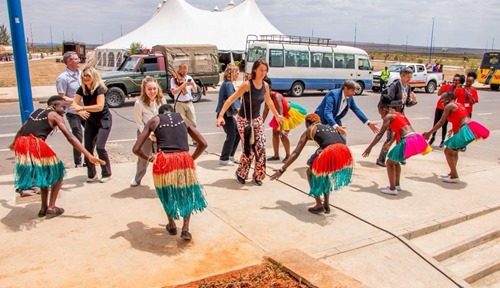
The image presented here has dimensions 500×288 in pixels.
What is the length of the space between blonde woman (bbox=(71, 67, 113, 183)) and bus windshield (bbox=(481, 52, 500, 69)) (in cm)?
2848

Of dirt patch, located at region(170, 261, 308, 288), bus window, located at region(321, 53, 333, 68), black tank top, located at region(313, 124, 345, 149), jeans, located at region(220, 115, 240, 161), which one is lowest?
dirt patch, located at region(170, 261, 308, 288)

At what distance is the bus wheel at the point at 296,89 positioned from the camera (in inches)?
841

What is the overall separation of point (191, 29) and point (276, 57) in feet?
59.1

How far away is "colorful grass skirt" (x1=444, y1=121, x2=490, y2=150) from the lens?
6.56 m

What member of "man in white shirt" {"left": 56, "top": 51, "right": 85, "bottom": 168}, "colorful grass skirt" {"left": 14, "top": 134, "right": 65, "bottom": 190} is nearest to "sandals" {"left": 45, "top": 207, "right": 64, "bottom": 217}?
"colorful grass skirt" {"left": 14, "top": 134, "right": 65, "bottom": 190}

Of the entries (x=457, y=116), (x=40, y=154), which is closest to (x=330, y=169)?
(x=457, y=116)

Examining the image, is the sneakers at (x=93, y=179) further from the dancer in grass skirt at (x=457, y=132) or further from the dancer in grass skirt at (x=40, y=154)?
the dancer in grass skirt at (x=457, y=132)

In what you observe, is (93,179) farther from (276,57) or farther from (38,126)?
(276,57)

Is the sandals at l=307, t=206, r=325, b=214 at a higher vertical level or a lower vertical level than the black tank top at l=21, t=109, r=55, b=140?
lower

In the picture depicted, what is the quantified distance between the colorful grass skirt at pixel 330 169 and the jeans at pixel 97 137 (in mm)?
3058

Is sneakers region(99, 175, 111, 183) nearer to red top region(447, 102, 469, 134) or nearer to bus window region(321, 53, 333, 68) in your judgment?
red top region(447, 102, 469, 134)

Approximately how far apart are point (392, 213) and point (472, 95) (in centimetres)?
505

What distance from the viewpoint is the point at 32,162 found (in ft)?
15.2

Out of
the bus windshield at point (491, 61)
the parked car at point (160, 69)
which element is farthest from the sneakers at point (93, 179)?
the bus windshield at point (491, 61)
